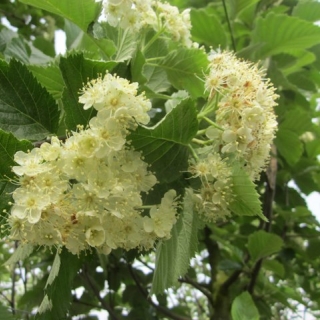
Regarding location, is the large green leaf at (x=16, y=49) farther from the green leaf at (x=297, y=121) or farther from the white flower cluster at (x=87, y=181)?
the green leaf at (x=297, y=121)

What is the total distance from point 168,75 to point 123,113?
45 centimetres

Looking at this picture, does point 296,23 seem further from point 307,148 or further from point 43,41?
point 43,41

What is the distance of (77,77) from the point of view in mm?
956

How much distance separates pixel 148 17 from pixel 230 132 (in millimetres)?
396

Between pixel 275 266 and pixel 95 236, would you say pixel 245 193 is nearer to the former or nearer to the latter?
A: pixel 95 236

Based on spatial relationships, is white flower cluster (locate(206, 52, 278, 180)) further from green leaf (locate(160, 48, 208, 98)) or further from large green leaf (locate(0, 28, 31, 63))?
large green leaf (locate(0, 28, 31, 63))

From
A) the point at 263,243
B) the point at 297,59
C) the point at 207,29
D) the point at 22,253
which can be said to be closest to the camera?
the point at 22,253

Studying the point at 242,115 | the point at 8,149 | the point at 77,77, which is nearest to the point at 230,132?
the point at 242,115

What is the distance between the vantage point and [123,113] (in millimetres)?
858

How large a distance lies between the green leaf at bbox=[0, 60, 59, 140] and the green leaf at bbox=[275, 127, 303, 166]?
3.42ft

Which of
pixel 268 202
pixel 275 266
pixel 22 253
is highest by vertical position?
pixel 22 253

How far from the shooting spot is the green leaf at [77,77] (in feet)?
3.08

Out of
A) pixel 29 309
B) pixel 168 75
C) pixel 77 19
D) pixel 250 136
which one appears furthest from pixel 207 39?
pixel 29 309

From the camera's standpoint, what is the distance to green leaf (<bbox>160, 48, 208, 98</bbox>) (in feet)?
3.90
